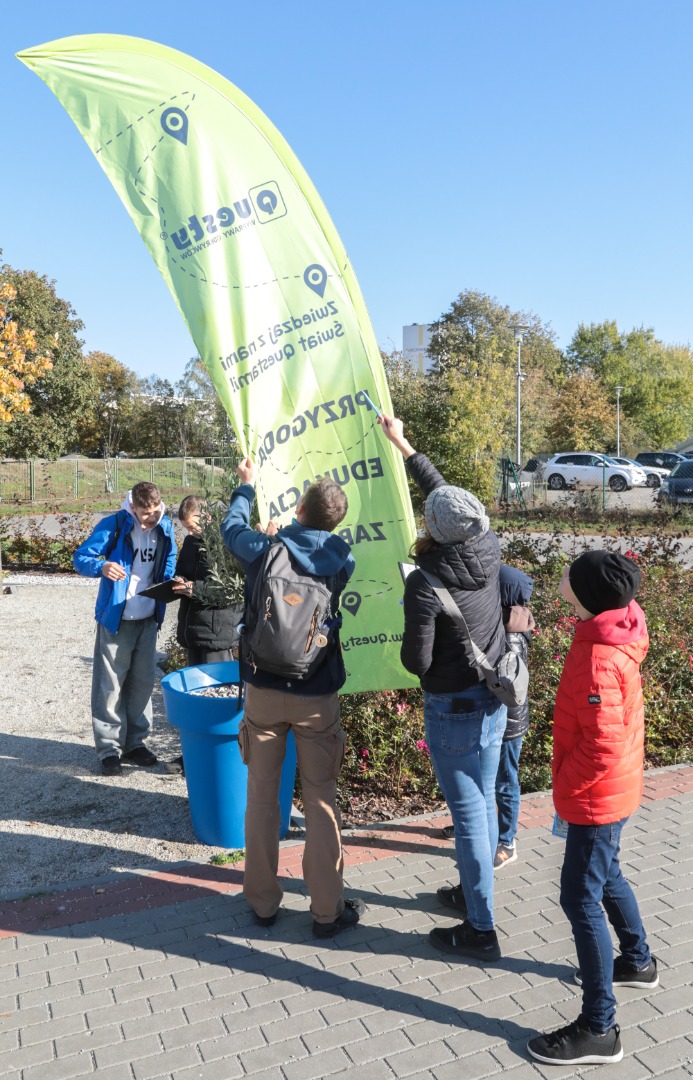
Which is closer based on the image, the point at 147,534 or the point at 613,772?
the point at 613,772

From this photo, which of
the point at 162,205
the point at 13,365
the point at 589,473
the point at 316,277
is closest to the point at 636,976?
the point at 316,277

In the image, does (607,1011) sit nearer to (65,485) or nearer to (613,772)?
(613,772)

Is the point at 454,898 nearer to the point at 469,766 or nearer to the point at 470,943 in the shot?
the point at 470,943

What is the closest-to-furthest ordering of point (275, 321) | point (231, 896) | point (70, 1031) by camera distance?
point (70, 1031)
point (231, 896)
point (275, 321)

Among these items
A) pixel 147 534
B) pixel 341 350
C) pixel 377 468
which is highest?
pixel 341 350

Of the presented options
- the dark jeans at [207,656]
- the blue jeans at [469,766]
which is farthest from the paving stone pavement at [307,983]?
the dark jeans at [207,656]

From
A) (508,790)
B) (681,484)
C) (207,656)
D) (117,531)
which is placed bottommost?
(508,790)

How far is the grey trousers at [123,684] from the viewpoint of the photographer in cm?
532

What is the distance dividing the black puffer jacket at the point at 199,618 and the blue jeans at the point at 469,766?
2217mm

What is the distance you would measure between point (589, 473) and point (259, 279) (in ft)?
99.1

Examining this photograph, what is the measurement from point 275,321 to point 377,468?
870 mm

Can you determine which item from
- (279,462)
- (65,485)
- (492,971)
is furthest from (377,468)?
(65,485)

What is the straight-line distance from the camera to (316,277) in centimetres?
417

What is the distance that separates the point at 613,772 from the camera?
2768 mm
